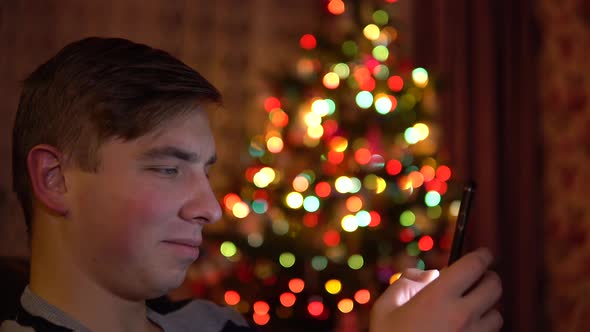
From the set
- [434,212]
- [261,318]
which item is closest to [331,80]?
[434,212]

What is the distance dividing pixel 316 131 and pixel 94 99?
1.97 meters

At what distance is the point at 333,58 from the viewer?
2.91m

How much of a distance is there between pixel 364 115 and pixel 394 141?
171mm

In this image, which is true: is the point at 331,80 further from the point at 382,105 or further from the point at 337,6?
the point at 337,6

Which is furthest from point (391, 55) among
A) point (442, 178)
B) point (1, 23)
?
point (1, 23)

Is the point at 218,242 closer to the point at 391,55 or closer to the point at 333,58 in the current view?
the point at 333,58

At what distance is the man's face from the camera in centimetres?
88

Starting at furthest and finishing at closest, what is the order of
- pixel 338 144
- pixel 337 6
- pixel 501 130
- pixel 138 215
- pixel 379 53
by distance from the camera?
pixel 501 130 → pixel 337 6 → pixel 379 53 → pixel 338 144 → pixel 138 215

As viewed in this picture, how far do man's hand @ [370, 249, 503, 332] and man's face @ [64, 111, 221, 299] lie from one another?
30 cm

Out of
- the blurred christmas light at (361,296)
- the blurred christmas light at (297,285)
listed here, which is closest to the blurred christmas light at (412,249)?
the blurred christmas light at (361,296)

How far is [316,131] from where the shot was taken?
2.85 metres

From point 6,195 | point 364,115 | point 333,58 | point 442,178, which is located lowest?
point 6,195

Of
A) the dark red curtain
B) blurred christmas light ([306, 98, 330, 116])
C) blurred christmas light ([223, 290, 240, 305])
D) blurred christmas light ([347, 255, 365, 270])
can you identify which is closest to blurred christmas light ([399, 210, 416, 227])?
blurred christmas light ([347, 255, 365, 270])

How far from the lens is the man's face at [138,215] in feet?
2.89
